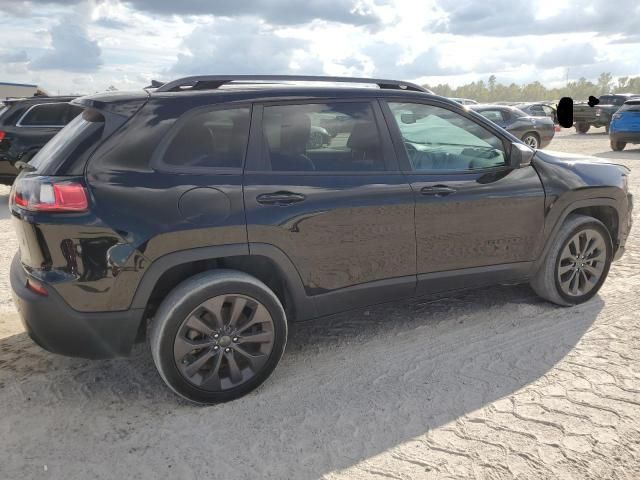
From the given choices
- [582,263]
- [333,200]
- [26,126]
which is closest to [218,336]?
[333,200]

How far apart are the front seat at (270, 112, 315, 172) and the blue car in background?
15120 mm

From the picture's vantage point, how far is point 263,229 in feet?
10.4

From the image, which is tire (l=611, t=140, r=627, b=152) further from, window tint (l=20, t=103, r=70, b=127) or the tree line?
the tree line

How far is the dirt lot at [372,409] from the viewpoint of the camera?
2.67m

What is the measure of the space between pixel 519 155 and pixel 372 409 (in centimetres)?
205

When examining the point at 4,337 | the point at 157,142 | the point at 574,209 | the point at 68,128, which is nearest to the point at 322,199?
the point at 157,142

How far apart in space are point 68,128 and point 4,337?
70.8 inches

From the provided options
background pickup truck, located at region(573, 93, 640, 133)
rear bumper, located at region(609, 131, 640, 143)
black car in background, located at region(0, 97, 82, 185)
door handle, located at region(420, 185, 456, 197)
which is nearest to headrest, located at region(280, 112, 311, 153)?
door handle, located at region(420, 185, 456, 197)

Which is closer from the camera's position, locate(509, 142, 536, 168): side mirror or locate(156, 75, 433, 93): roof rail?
Result: locate(156, 75, 433, 93): roof rail

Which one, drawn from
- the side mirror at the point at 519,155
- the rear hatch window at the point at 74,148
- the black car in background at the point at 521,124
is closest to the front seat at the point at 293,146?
the rear hatch window at the point at 74,148

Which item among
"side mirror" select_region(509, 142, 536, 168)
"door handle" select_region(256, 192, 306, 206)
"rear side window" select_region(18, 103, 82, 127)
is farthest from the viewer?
"rear side window" select_region(18, 103, 82, 127)

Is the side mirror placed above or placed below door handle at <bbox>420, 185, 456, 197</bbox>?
above

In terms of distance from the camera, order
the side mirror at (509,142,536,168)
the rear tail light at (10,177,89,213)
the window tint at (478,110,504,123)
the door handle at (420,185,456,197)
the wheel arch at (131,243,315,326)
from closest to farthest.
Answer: the rear tail light at (10,177,89,213)
the wheel arch at (131,243,315,326)
the door handle at (420,185,456,197)
the side mirror at (509,142,536,168)
the window tint at (478,110,504,123)

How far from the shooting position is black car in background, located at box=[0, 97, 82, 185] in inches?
362
